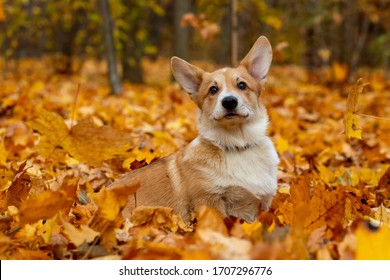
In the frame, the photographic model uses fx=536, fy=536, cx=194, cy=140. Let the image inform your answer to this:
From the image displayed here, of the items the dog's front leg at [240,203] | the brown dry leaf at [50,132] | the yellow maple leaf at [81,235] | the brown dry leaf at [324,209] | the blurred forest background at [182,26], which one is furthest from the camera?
the blurred forest background at [182,26]

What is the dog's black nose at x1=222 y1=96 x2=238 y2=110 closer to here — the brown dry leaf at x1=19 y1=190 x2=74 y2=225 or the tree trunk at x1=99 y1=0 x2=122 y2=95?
the brown dry leaf at x1=19 y1=190 x2=74 y2=225

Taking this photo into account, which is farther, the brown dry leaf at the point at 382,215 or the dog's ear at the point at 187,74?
the dog's ear at the point at 187,74

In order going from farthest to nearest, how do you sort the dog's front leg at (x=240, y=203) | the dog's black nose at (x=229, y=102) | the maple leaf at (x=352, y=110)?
the dog's black nose at (x=229, y=102)
the dog's front leg at (x=240, y=203)
the maple leaf at (x=352, y=110)

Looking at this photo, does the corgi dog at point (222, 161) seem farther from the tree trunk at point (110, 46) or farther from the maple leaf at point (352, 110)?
the tree trunk at point (110, 46)

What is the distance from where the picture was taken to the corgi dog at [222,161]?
3.39m

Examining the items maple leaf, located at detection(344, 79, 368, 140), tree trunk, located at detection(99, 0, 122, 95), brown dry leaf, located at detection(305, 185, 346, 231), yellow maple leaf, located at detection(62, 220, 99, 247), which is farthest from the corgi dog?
tree trunk, located at detection(99, 0, 122, 95)

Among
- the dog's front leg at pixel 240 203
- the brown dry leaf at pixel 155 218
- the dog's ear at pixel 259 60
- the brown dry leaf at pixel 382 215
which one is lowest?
the dog's front leg at pixel 240 203

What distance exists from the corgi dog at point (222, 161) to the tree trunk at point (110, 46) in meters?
5.08

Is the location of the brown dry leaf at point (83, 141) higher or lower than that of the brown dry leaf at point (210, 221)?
lower

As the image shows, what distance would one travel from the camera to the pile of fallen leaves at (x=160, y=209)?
2211 millimetres

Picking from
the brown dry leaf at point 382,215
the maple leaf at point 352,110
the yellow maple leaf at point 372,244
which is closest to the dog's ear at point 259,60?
the maple leaf at point 352,110
